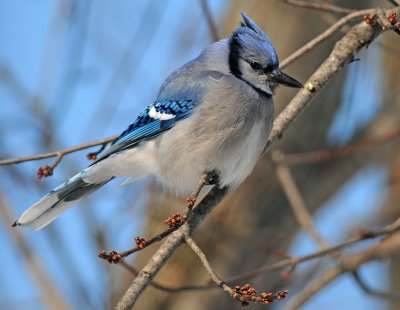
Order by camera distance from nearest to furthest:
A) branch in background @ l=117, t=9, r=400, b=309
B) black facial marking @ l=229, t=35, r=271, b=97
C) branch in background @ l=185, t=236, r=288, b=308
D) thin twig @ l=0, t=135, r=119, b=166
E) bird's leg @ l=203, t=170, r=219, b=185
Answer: branch in background @ l=185, t=236, r=288, b=308 → thin twig @ l=0, t=135, r=119, b=166 → branch in background @ l=117, t=9, r=400, b=309 → bird's leg @ l=203, t=170, r=219, b=185 → black facial marking @ l=229, t=35, r=271, b=97

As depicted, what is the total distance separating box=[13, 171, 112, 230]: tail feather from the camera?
3.12 meters

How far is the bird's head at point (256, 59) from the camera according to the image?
312cm

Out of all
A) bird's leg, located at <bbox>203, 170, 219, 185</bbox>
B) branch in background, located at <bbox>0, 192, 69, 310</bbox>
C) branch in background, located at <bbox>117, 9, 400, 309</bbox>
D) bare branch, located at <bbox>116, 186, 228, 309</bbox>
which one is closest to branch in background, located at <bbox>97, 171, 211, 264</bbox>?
bare branch, located at <bbox>116, 186, 228, 309</bbox>

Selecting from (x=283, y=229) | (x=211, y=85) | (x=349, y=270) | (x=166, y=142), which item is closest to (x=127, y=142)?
(x=166, y=142)

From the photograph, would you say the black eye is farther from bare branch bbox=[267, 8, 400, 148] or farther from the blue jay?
bare branch bbox=[267, 8, 400, 148]

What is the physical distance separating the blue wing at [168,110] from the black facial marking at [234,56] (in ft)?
0.27

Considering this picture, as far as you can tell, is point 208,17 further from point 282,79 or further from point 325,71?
point 325,71

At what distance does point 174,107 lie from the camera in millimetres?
3178

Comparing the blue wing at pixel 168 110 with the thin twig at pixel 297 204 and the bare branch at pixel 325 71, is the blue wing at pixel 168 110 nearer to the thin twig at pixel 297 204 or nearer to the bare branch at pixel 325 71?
the bare branch at pixel 325 71

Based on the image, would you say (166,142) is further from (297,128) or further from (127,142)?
(297,128)

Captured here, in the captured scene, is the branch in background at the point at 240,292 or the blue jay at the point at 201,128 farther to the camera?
the blue jay at the point at 201,128

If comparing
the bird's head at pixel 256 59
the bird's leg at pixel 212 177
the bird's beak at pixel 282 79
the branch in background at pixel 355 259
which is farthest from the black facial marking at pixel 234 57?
the branch in background at pixel 355 259

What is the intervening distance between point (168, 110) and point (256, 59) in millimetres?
456

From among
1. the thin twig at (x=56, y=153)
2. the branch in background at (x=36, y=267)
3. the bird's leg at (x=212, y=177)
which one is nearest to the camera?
the thin twig at (x=56, y=153)
